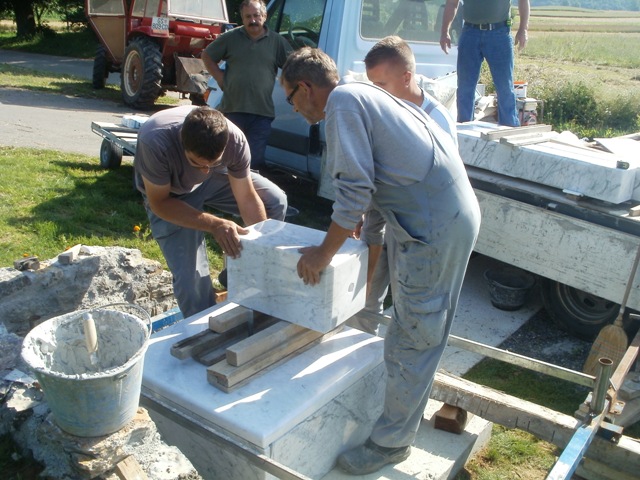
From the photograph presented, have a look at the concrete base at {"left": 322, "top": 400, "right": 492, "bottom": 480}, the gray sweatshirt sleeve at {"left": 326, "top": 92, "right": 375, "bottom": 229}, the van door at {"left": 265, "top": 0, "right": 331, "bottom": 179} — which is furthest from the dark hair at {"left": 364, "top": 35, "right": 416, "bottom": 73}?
the van door at {"left": 265, "top": 0, "right": 331, "bottom": 179}

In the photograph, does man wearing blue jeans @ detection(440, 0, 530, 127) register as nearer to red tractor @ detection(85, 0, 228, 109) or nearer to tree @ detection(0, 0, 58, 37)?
red tractor @ detection(85, 0, 228, 109)

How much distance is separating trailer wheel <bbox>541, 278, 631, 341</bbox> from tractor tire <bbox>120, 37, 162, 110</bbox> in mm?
8380

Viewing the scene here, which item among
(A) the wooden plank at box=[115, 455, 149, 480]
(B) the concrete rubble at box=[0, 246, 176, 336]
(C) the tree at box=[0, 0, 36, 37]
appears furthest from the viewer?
(C) the tree at box=[0, 0, 36, 37]

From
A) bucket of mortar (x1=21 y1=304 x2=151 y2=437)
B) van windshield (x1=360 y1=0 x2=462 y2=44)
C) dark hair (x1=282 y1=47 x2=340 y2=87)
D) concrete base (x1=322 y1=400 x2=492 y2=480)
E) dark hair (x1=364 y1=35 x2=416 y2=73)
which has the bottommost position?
concrete base (x1=322 y1=400 x2=492 y2=480)

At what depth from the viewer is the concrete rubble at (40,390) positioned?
7.26 ft

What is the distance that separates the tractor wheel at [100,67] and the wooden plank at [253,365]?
11440mm

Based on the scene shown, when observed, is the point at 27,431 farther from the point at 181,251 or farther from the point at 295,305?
the point at 181,251

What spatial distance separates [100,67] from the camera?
13.2 m

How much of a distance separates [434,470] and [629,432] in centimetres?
135

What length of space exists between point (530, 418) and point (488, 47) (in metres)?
3.30

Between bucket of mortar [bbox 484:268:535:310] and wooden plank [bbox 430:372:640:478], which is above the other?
wooden plank [bbox 430:372:640:478]

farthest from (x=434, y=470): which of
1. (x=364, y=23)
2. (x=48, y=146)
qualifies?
(x=48, y=146)

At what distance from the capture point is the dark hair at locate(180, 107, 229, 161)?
3.04 metres

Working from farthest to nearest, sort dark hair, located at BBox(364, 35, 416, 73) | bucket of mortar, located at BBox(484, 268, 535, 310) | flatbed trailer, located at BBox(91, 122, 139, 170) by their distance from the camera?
flatbed trailer, located at BBox(91, 122, 139, 170), bucket of mortar, located at BBox(484, 268, 535, 310), dark hair, located at BBox(364, 35, 416, 73)
